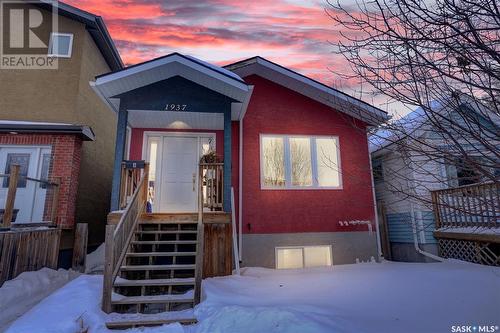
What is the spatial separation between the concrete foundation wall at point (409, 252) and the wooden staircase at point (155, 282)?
7078mm

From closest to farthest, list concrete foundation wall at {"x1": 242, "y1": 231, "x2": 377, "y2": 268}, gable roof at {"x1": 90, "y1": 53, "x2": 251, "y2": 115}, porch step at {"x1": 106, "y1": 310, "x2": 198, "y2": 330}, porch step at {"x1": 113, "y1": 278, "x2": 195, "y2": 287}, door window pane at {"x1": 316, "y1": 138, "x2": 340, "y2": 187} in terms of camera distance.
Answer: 1. porch step at {"x1": 106, "y1": 310, "x2": 198, "y2": 330}
2. porch step at {"x1": 113, "y1": 278, "x2": 195, "y2": 287}
3. gable roof at {"x1": 90, "y1": 53, "x2": 251, "y2": 115}
4. concrete foundation wall at {"x1": 242, "y1": 231, "x2": 377, "y2": 268}
5. door window pane at {"x1": 316, "y1": 138, "x2": 340, "y2": 187}

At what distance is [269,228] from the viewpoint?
8336mm

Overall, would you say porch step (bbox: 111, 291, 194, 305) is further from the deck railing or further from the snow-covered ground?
the deck railing

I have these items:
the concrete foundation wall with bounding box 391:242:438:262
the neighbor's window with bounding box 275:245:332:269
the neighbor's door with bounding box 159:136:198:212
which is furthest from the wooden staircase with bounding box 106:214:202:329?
the concrete foundation wall with bounding box 391:242:438:262

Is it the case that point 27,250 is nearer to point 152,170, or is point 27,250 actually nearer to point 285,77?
point 152,170

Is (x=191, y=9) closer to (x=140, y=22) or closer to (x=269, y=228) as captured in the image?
(x=140, y=22)

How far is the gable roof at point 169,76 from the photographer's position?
669cm

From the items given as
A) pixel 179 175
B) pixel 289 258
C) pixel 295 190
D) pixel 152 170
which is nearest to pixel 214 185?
pixel 179 175

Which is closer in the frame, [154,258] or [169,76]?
[154,258]

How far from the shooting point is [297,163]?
29.3 feet

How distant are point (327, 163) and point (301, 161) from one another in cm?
84

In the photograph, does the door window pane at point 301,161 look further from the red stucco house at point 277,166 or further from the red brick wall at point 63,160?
the red brick wall at point 63,160

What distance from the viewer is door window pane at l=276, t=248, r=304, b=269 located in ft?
27.0

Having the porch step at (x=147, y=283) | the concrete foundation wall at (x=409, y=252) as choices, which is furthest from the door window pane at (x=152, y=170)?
the concrete foundation wall at (x=409, y=252)
